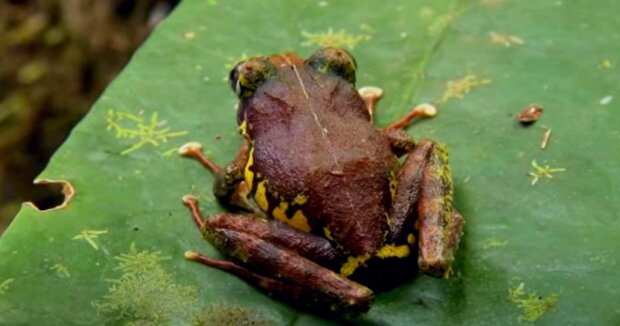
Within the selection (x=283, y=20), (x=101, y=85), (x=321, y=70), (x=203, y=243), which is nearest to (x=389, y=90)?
(x=321, y=70)

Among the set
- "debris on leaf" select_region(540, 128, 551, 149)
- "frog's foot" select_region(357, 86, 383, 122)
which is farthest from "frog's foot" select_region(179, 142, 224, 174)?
"debris on leaf" select_region(540, 128, 551, 149)

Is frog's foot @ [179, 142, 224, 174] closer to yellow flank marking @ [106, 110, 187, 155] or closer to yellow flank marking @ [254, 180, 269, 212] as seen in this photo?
yellow flank marking @ [106, 110, 187, 155]

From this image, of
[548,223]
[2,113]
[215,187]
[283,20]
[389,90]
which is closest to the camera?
[548,223]

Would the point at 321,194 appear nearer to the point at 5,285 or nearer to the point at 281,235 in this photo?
the point at 281,235

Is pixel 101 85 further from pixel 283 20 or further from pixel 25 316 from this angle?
pixel 25 316

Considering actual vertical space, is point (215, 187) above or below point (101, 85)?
above

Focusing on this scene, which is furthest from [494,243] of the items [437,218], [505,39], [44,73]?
[44,73]

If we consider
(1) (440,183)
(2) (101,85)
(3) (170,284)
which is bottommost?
(2) (101,85)
